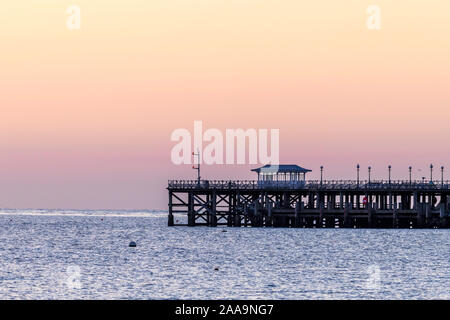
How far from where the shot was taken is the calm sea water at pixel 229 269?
51.5 m

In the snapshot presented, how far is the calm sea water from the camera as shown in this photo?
51.5 m

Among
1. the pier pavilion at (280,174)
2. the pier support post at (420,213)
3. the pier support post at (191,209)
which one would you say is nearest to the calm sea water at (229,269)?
the pier support post at (420,213)

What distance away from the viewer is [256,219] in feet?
434

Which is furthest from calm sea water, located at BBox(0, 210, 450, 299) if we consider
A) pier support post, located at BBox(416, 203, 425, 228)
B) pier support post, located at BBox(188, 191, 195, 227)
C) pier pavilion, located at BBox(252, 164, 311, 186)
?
pier pavilion, located at BBox(252, 164, 311, 186)

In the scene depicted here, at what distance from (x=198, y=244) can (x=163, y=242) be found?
762cm

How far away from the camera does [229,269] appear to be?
66.4 m

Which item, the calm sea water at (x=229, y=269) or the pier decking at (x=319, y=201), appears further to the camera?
the pier decking at (x=319, y=201)

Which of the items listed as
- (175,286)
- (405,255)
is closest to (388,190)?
(405,255)

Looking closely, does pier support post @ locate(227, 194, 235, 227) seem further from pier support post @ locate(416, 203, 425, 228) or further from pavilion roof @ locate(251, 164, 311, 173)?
pier support post @ locate(416, 203, 425, 228)

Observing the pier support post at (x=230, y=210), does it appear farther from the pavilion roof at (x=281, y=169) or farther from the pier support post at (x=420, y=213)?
the pier support post at (x=420, y=213)

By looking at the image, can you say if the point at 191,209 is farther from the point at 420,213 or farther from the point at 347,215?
the point at 420,213

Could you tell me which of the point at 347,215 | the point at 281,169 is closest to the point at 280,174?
the point at 281,169

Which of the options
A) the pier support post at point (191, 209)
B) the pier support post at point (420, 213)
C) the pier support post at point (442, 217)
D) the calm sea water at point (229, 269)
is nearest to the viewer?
the calm sea water at point (229, 269)
